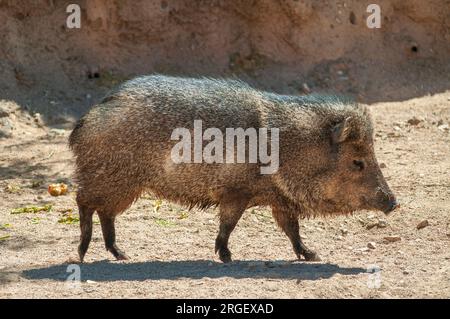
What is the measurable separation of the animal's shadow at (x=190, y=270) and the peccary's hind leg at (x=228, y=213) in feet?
0.41

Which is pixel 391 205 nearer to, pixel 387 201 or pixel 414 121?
pixel 387 201

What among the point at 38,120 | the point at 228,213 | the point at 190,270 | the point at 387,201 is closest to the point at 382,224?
the point at 387,201

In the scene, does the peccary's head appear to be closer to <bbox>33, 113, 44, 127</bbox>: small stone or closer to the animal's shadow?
the animal's shadow

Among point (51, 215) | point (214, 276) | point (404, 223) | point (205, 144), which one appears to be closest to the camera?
point (214, 276)

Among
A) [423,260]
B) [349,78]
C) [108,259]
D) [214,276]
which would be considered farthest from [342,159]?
[349,78]

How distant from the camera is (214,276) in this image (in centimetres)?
600

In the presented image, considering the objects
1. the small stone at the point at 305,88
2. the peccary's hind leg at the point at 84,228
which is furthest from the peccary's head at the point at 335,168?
the small stone at the point at 305,88

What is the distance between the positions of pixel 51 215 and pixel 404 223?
3.37m

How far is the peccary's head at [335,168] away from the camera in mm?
6664

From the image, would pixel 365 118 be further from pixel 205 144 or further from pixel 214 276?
pixel 214 276

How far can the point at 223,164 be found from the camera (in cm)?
654

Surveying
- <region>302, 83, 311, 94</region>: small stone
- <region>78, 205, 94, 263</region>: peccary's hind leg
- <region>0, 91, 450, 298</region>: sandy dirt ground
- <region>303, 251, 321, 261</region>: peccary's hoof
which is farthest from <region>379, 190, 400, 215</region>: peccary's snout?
<region>302, 83, 311, 94</region>: small stone

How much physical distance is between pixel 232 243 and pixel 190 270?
119cm

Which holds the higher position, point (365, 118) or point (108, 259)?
point (365, 118)
